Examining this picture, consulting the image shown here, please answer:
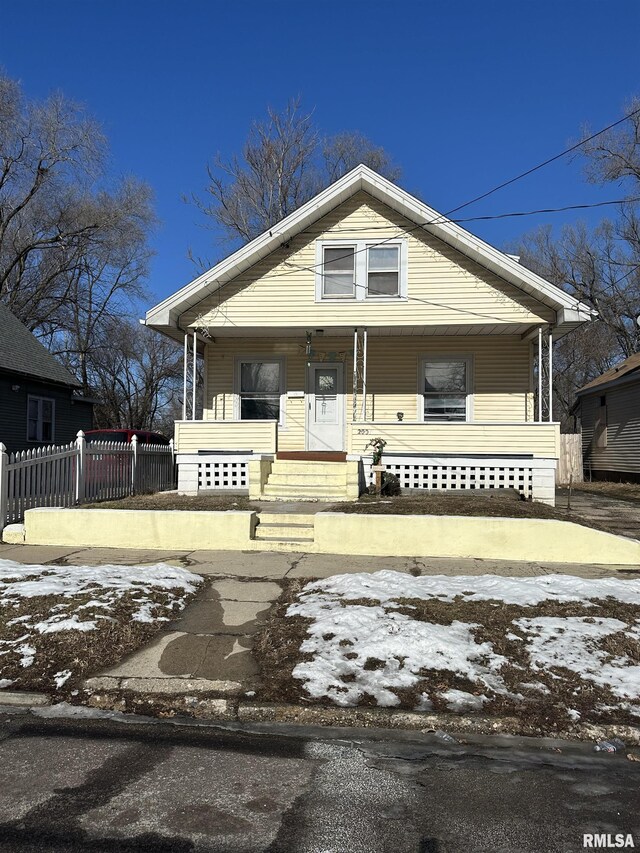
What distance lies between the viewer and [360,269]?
14.0 meters

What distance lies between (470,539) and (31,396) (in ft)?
57.5

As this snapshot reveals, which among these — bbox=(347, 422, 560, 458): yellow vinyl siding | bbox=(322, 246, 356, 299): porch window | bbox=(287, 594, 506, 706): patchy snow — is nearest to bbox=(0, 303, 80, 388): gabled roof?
bbox=(322, 246, 356, 299): porch window

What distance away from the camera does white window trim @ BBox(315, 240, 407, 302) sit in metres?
13.7

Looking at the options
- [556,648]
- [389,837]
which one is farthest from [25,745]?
[556,648]

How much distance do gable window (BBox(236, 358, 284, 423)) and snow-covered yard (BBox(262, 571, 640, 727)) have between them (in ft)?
30.2

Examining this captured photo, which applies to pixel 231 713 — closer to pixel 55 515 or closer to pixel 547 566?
pixel 547 566

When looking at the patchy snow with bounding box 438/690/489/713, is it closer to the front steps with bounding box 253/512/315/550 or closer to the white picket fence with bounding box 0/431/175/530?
the front steps with bounding box 253/512/315/550

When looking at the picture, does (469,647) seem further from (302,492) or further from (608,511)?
(608,511)

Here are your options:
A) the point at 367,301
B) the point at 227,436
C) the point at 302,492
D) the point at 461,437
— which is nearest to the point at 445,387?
the point at 461,437

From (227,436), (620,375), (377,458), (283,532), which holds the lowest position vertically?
(283,532)

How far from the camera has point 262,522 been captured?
9031 millimetres

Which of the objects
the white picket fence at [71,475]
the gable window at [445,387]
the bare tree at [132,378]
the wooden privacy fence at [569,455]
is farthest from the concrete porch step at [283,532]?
the bare tree at [132,378]

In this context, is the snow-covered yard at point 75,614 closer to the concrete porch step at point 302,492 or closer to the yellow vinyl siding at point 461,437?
the concrete porch step at point 302,492

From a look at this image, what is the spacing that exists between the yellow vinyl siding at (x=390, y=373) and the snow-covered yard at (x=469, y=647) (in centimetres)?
879
